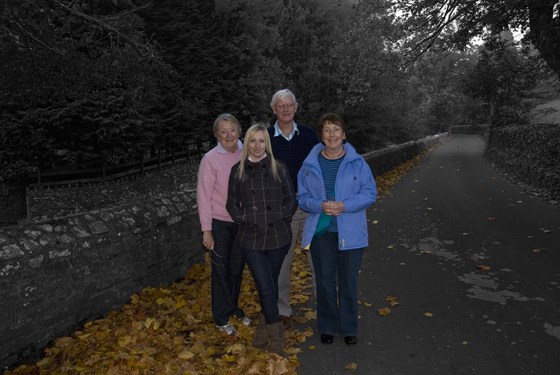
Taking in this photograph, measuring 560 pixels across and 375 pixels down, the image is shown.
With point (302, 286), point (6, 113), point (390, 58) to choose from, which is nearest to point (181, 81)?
point (6, 113)

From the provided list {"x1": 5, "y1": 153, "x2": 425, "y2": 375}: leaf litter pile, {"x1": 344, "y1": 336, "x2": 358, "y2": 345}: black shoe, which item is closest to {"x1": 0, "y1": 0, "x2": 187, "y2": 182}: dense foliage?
Answer: {"x1": 5, "y1": 153, "x2": 425, "y2": 375}: leaf litter pile

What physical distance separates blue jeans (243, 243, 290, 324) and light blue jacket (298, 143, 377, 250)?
30 centimetres

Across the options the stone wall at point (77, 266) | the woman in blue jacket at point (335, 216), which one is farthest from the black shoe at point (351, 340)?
the stone wall at point (77, 266)

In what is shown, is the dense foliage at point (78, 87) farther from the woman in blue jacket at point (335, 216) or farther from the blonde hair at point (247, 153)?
the woman in blue jacket at point (335, 216)

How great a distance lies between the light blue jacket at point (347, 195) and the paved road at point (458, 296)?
1.07m

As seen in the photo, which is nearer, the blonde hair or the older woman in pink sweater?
→ the blonde hair

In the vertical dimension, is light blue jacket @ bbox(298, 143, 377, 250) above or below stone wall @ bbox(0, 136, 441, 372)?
above

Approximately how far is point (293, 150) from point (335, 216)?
870 millimetres

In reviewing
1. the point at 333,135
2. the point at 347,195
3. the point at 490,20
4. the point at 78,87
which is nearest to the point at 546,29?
the point at 490,20

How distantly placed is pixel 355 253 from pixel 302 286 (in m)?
2.00

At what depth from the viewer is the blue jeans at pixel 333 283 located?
412 cm

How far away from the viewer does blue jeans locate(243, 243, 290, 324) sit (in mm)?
3957

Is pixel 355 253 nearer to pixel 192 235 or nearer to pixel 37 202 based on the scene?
pixel 192 235

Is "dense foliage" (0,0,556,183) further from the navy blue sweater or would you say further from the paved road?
the paved road
